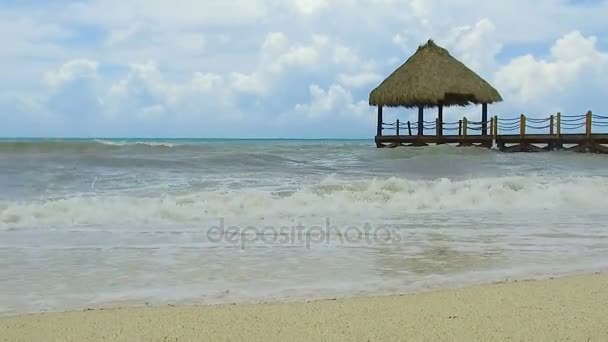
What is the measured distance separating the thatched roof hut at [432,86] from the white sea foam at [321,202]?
15.7m

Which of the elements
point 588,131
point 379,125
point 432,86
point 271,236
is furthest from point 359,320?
point 379,125

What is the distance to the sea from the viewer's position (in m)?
4.20

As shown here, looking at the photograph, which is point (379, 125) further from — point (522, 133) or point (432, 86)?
point (522, 133)

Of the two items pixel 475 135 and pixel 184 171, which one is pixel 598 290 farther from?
pixel 475 135

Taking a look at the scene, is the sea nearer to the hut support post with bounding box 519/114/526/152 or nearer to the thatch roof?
the hut support post with bounding box 519/114/526/152

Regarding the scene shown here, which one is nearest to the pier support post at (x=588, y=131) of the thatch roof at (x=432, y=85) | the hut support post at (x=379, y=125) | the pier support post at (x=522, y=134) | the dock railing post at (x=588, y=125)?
the dock railing post at (x=588, y=125)

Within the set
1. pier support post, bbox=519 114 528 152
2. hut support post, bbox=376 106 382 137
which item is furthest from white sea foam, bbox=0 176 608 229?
hut support post, bbox=376 106 382 137

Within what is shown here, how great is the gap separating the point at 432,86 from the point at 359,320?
79.3ft

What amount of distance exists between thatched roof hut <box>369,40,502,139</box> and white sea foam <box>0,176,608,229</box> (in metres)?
15.7

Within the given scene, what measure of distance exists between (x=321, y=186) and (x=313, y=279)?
6.23 m

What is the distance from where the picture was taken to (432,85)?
87.5ft

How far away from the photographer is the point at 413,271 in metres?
4.61

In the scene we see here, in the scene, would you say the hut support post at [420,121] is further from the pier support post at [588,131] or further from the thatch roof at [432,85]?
the pier support post at [588,131]

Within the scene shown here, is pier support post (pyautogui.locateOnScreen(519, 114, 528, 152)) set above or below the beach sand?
above
